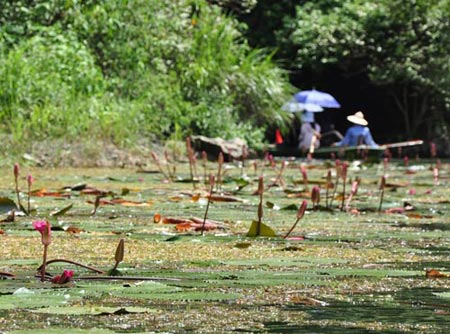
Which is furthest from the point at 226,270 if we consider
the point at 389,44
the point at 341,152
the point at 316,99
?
the point at 389,44

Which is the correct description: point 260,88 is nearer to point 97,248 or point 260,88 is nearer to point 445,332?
point 97,248

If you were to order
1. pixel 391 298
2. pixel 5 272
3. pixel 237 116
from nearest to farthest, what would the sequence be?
pixel 391 298 < pixel 5 272 < pixel 237 116

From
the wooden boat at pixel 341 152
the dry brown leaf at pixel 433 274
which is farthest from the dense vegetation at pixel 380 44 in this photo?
the dry brown leaf at pixel 433 274

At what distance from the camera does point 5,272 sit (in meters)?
2.98

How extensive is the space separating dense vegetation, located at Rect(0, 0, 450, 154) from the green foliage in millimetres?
20

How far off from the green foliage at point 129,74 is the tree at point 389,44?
388cm

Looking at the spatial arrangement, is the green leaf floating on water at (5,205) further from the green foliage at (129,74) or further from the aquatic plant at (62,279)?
→ the green foliage at (129,74)

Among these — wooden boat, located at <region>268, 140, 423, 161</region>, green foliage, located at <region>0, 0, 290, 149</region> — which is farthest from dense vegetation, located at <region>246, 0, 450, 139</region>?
green foliage, located at <region>0, 0, 290, 149</region>

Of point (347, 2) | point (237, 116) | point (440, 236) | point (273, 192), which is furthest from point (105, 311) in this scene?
point (347, 2)

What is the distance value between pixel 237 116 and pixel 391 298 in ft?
52.3

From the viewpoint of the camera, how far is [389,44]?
24.1 metres

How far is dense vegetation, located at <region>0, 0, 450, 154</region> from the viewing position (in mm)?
12789

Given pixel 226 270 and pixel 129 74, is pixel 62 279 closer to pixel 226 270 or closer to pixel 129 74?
pixel 226 270

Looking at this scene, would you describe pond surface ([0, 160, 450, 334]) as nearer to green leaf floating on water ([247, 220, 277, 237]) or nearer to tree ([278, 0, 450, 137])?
green leaf floating on water ([247, 220, 277, 237])
